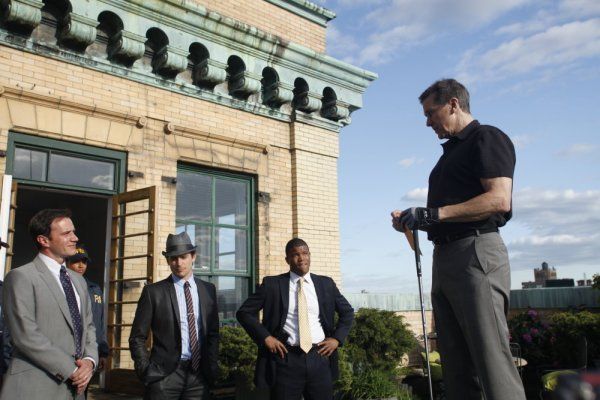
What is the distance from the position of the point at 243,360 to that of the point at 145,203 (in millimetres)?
2731

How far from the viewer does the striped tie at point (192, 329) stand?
16.0 ft

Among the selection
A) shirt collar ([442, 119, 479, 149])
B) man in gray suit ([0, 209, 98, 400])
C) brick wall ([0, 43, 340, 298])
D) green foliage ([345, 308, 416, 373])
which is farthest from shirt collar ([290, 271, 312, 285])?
green foliage ([345, 308, 416, 373])

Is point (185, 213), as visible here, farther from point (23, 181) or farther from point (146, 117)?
point (23, 181)

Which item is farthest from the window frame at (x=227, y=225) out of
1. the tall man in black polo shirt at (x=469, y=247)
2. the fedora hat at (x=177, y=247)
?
the tall man in black polo shirt at (x=469, y=247)

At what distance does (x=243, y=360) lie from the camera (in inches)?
293

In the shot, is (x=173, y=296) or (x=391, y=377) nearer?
(x=173, y=296)

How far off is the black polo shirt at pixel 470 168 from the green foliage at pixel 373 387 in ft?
15.4

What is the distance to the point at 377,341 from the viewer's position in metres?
8.79

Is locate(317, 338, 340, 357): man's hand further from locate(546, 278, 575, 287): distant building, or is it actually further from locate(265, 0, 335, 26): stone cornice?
locate(546, 278, 575, 287): distant building

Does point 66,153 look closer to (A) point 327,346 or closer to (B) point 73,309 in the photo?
(B) point 73,309

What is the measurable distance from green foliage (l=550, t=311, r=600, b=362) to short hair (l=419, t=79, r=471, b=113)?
8345mm

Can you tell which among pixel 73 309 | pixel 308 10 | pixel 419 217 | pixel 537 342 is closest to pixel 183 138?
pixel 308 10

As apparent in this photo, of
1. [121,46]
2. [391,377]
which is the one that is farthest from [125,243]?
[391,377]

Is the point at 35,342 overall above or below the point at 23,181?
below
